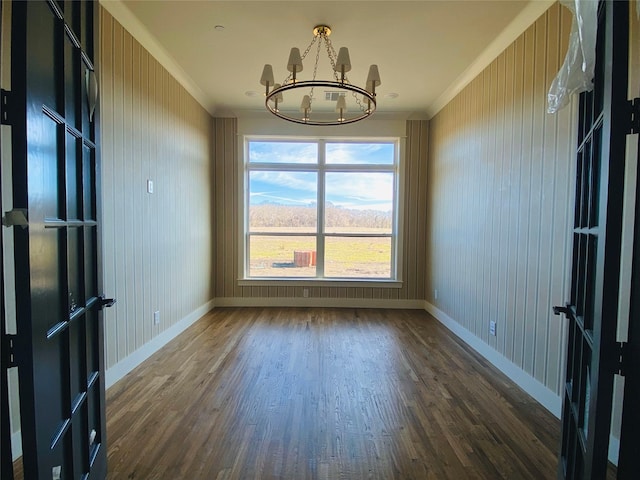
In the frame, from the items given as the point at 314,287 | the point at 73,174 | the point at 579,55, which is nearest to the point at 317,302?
the point at 314,287

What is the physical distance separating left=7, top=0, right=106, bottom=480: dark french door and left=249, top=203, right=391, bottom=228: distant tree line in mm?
3513

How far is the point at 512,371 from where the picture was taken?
264cm

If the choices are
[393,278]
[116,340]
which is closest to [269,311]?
[393,278]

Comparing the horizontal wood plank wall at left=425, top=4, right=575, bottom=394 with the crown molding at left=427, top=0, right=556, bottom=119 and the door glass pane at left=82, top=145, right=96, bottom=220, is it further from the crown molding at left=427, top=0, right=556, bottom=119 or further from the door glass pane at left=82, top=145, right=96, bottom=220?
the door glass pane at left=82, top=145, right=96, bottom=220

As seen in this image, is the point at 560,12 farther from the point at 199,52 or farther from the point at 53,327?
the point at 53,327

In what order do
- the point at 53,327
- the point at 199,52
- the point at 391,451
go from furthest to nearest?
the point at 199,52, the point at 391,451, the point at 53,327

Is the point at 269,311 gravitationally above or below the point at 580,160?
below

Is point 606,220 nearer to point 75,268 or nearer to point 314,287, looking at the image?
point 75,268

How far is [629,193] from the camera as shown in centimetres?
158

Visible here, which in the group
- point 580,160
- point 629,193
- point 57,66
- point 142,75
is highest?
point 142,75

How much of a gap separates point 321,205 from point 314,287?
1.25m

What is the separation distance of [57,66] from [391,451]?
225 cm

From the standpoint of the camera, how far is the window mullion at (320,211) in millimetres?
4957

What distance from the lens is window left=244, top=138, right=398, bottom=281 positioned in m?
4.96
